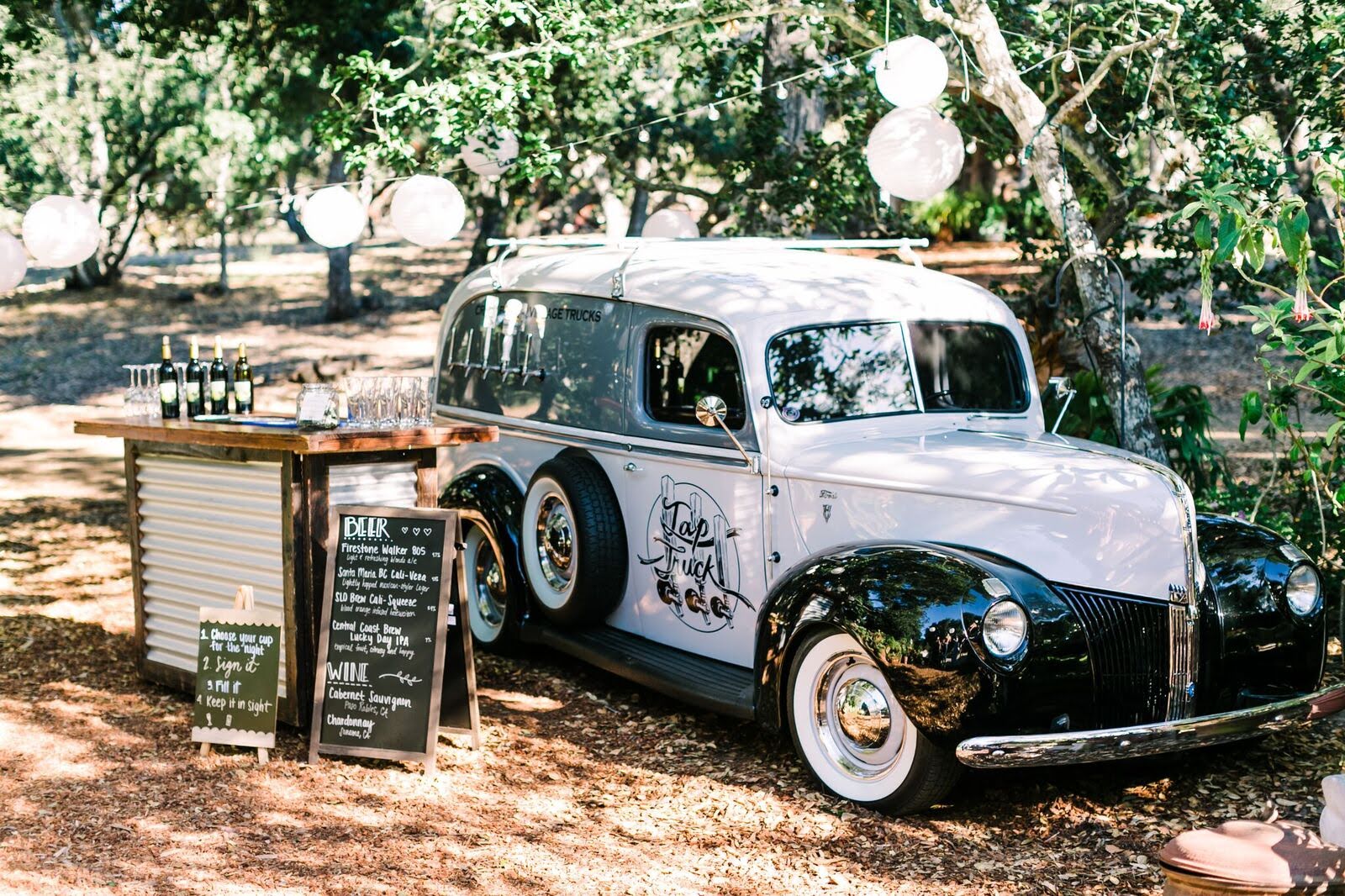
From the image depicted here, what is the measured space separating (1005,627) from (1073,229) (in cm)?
356

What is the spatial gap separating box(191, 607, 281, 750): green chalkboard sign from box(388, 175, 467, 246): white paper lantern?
2.65m

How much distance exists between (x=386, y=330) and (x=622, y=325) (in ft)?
47.2

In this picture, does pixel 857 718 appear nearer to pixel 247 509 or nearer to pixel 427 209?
pixel 247 509

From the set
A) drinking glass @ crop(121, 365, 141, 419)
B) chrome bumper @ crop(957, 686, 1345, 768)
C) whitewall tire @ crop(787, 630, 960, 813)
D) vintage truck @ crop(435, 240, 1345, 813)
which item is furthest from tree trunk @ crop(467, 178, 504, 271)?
chrome bumper @ crop(957, 686, 1345, 768)

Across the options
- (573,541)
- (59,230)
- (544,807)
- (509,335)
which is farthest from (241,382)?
(544,807)

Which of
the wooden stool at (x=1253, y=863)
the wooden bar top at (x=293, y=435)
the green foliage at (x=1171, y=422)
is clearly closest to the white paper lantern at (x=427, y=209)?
the wooden bar top at (x=293, y=435)

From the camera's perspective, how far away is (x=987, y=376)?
600 cm

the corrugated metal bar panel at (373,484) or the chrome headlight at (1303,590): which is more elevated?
the corrugated metal bar panel at (373,484)

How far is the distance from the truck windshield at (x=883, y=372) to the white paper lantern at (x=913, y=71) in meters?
1.20

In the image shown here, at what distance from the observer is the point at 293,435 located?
5.30 meters

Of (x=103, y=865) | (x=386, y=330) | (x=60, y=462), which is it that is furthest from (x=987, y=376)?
(x=386, y=330)

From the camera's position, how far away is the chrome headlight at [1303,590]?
4.96m

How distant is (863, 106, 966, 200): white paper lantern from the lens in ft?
20.9

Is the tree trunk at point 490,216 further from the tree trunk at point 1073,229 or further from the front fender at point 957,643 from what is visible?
the front fender at point 957,643
